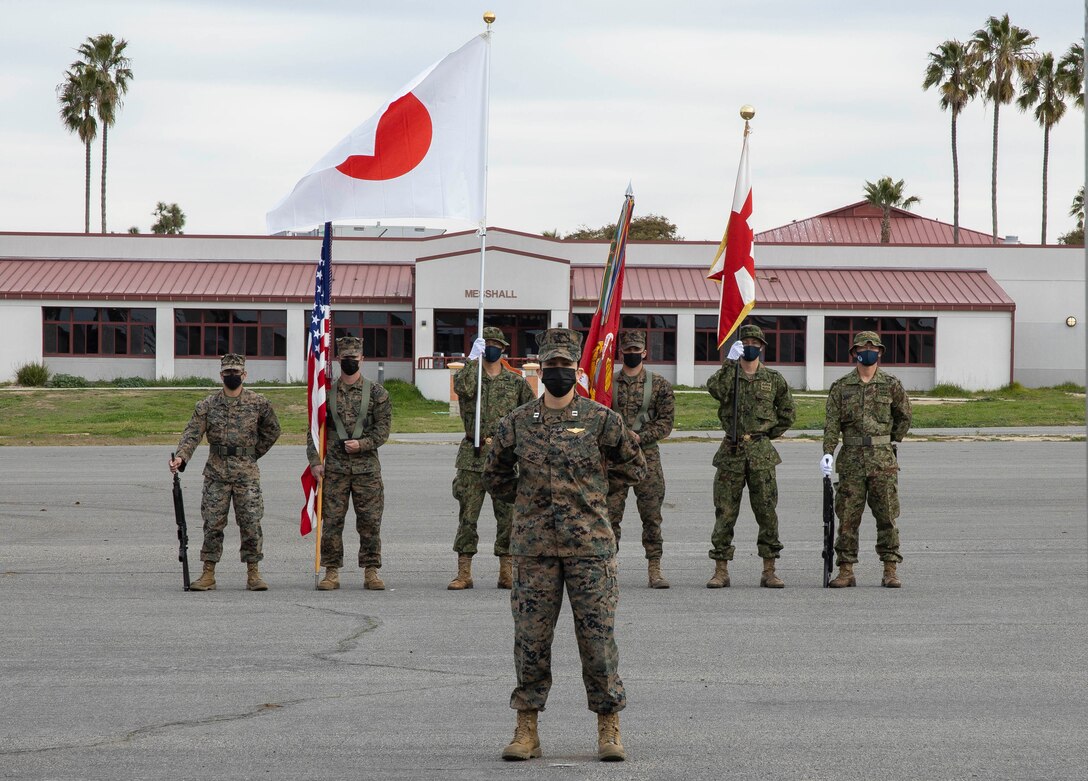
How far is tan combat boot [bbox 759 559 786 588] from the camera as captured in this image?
11055mm

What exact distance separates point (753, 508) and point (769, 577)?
62 cm

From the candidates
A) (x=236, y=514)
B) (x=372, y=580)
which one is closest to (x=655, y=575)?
(x=372, y=580)

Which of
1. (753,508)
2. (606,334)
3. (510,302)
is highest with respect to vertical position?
(510,302)

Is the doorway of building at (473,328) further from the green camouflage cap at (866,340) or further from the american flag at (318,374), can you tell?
the green camouflage cap at (866,340)

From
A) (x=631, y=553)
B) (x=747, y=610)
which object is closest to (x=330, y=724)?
(x=747, y=610)

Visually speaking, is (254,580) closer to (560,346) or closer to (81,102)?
(560,346)

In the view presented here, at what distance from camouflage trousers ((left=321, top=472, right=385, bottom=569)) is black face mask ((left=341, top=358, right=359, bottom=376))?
0.93 m

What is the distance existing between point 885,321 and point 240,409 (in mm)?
42350

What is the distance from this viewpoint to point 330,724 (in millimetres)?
6707

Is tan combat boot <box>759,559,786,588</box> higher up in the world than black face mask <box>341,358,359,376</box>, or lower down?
lower down

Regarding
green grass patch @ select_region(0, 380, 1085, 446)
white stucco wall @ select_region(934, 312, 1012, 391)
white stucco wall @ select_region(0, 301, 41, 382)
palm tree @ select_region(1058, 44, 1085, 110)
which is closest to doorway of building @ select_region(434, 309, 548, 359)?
green grass patch @ select_region(0, 380, 1085, 446)

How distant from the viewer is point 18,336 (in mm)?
48875

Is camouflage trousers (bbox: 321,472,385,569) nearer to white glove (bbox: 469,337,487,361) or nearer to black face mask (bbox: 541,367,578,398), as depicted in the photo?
white glove (bbox: 469,337,487,361)

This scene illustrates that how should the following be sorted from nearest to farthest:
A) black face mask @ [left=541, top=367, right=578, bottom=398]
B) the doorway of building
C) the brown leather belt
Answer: black face mask @ [left=541, top=367, right=578, bottom=398] → the brown leather belt → the doorway of building
